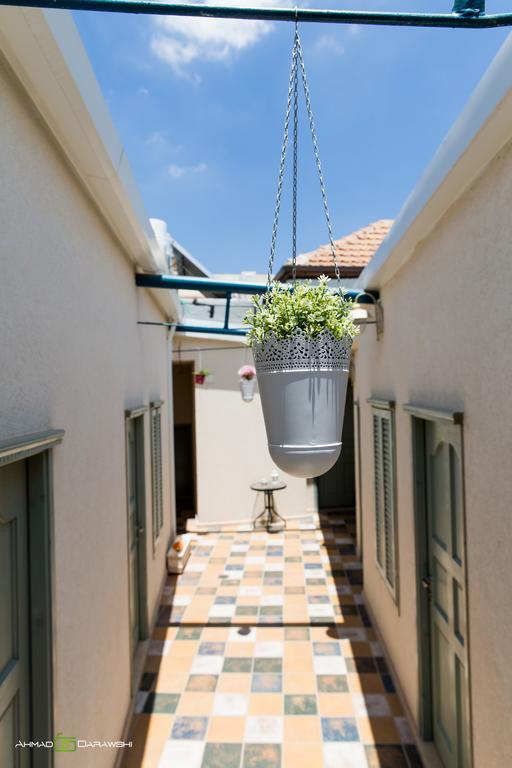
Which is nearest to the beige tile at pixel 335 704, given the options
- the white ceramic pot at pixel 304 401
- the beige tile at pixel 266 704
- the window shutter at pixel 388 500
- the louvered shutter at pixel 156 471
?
the beige tile at pixel 266 704

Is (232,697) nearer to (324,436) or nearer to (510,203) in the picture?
(324,436)

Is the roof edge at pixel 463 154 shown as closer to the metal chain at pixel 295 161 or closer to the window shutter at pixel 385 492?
the metal chain at pixel 295 161

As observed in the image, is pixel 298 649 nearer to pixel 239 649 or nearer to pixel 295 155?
pixel 239 649

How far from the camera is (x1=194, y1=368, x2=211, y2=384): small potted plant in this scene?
7.79 metres

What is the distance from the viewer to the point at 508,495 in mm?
1784

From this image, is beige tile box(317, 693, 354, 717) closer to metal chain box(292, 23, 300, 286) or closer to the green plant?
the green plant

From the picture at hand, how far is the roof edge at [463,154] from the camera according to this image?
1589 mm

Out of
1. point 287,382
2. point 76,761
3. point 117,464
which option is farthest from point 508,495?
point 117,464

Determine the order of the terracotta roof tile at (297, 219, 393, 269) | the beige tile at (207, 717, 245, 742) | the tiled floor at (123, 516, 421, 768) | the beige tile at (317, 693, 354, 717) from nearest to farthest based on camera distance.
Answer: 1. the tiled floor at (123, 516, 421, 768)
2. the beige tile at (207, 717, 245, 742)
3. the beige tile at (317, 693, 354, 717)
4. the terracotta roof tile at (297, 219, 393, 269)

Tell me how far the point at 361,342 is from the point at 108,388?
10.4 feet

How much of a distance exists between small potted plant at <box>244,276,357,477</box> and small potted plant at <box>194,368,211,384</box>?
20.3 feet

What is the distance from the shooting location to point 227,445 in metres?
7.99

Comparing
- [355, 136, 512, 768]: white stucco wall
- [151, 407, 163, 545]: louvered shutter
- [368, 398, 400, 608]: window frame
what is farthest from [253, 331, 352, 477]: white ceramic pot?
[151, 407, 163, 545]: louvered shutter

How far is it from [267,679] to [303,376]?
3.33 metres
